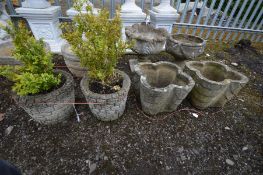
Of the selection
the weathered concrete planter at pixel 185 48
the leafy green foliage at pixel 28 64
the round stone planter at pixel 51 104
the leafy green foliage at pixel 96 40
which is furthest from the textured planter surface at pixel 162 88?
the leafy green foliage at pixel 28 64

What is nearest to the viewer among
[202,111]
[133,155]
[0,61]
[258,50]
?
[133,155]

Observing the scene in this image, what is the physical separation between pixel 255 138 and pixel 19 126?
3012mm

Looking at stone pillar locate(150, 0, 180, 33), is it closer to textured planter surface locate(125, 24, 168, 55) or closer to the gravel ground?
textured planter surface locate(125, 24, 168, 55)

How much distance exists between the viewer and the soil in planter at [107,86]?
1.82m

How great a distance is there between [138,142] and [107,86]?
0.76 metres

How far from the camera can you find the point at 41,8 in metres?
2.67

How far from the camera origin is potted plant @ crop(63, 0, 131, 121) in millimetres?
1577

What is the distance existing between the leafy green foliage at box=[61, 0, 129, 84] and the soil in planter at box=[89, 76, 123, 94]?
21 cm

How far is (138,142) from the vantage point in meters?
1.86

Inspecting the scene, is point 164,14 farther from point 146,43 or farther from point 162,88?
point 162,88

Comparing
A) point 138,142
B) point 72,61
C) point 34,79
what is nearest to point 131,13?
point 72,61

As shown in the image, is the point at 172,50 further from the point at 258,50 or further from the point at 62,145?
the point at 258,50

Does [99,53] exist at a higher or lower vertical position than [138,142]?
higher

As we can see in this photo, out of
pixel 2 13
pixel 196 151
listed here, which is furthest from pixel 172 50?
pixel 2 13
